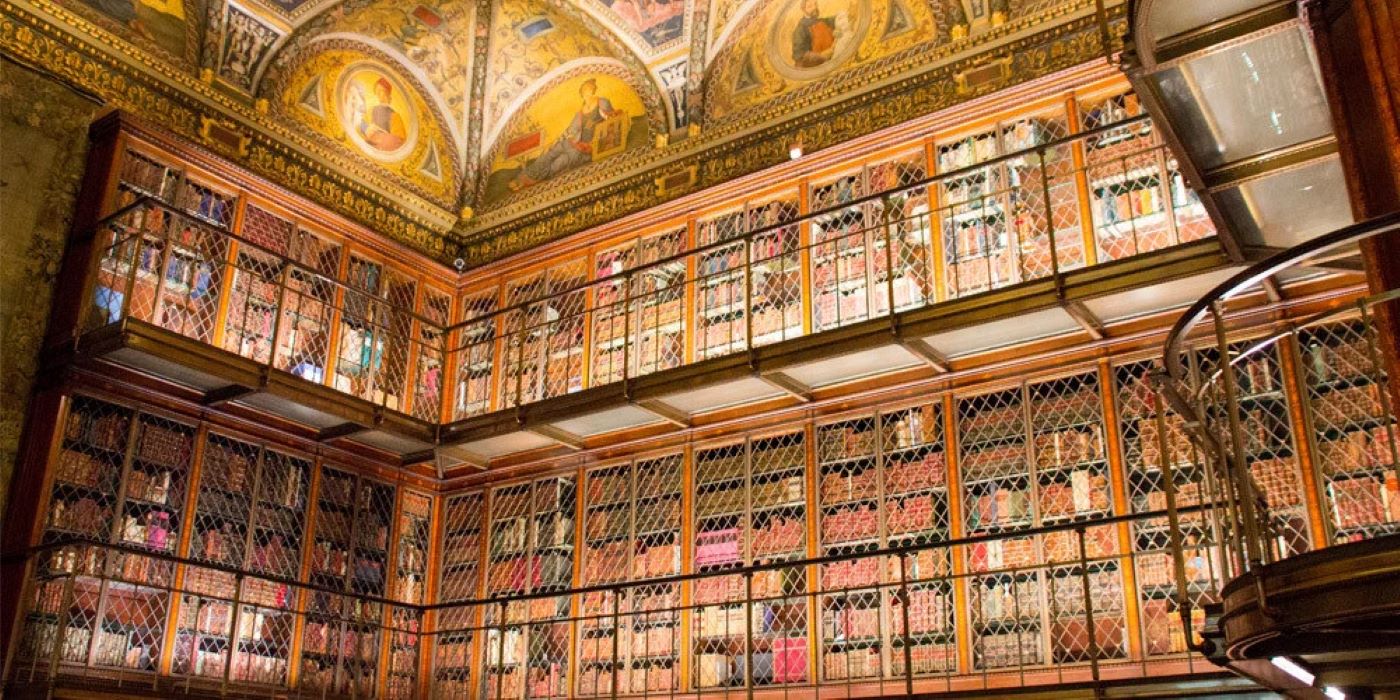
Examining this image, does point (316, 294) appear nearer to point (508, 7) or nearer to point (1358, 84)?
point (508, 7)

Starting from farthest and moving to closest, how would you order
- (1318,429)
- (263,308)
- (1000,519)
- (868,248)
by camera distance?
(263,308) < (868,248) < (1000,519) < (1318,429)

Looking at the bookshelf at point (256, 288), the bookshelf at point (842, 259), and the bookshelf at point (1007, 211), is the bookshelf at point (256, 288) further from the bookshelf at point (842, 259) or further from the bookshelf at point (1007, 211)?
the bookshelf at point (1007, 211)

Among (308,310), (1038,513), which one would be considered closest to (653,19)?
(308,310)

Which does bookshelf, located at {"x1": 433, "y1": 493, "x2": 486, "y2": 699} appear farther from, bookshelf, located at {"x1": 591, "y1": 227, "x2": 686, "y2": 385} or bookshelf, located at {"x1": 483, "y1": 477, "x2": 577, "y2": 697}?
bookshelf, located at {"x1": 591, "y1": 227, "x2": 686, "y2": 385}

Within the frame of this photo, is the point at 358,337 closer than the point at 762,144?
No

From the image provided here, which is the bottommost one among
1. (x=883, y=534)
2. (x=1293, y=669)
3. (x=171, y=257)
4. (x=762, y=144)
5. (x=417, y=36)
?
(x=1293, y=669)

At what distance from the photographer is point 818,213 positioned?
7500 millimetres

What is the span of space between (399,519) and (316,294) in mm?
1956

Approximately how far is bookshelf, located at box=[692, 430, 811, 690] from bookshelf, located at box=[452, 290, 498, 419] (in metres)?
2.15

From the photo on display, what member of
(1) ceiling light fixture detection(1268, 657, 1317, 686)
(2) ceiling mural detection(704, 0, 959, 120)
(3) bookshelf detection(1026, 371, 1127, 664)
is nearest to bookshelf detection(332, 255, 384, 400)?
(2) ceiling mural detection(704, 0, 959, 120)

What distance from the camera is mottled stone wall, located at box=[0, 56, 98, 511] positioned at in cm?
757

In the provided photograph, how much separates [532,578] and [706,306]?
2.53m

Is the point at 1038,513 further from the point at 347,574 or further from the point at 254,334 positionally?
the point at 254,334

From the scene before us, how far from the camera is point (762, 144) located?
9.16 m
